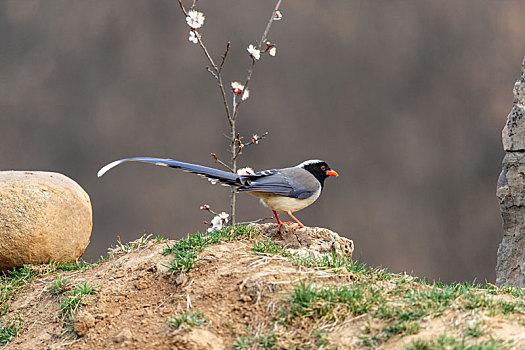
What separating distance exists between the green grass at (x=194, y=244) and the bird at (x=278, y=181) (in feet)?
1.06

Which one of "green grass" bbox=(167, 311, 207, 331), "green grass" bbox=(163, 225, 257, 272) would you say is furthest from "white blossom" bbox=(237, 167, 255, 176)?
"green grass" bbox=(167, 311, 207, 331)

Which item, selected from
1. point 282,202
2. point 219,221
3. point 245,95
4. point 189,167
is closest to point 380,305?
point 282,202

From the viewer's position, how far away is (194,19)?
17.2ft

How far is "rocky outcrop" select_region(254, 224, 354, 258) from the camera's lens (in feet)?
16.1

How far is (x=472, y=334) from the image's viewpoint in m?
3.14

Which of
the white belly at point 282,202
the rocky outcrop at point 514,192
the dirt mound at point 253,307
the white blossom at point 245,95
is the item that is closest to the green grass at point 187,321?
the dirt mound at point 253,307

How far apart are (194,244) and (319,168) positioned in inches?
50.2

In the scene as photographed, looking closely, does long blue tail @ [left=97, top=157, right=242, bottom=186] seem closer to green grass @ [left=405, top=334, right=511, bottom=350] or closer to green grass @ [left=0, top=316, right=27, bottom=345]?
green grass @ [left=0, top=316, right=27, bottom=345]

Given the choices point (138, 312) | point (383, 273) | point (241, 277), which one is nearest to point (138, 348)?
point (138, 312)

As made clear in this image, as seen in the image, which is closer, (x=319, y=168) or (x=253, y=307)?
(x=253, y=307)

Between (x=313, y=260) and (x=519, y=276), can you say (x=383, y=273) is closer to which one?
(x=313, y=260)

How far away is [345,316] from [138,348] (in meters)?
1.22

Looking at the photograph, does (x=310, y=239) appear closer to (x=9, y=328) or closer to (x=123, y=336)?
(x=123, y=336)

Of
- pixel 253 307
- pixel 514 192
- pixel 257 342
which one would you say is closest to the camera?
pixel 257 342
